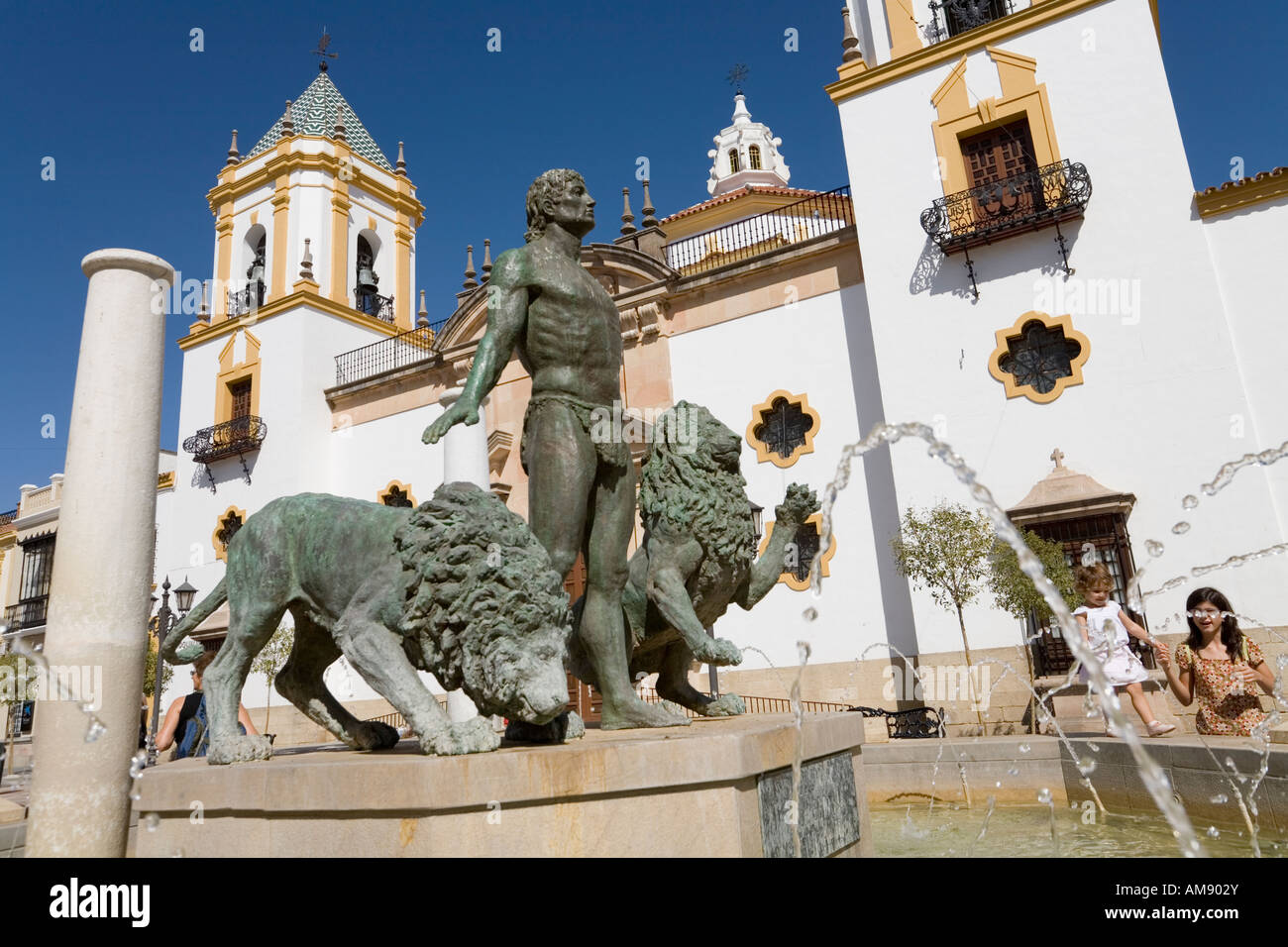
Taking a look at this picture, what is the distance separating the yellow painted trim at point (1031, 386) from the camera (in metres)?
11.7

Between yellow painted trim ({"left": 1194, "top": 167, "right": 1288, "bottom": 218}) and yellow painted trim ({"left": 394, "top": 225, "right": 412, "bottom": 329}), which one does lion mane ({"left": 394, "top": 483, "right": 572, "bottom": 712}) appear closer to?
yellow painted trim ({"left": 1194, "top": 167, "right": 1288, "bottom": 218})

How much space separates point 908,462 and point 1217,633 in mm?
7637

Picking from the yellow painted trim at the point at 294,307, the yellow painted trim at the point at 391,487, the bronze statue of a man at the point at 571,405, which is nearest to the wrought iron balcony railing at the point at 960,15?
the bronze statue of a man at the point at 571,405

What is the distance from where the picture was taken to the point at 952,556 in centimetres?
1073

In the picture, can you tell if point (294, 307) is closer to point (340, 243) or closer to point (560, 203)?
point (340, 243)

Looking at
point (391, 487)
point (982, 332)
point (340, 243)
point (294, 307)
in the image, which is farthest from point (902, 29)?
point (340, 243)

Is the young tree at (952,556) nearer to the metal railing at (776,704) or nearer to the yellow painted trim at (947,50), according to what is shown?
the metal railing at (776,704)

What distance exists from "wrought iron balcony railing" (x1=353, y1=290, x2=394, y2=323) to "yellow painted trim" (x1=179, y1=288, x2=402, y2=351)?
1.82ft

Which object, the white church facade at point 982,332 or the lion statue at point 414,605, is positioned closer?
the lion statue at point 414,605

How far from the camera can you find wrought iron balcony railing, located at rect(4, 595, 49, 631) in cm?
2527

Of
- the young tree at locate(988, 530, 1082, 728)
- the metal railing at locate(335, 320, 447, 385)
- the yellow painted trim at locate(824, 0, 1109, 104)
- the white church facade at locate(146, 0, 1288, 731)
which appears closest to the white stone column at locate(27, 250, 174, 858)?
the young tree at locate(988, 530, 1082, 728)

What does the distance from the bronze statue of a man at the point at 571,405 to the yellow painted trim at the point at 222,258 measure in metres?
21.0

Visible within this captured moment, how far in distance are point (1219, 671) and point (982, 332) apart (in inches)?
335
